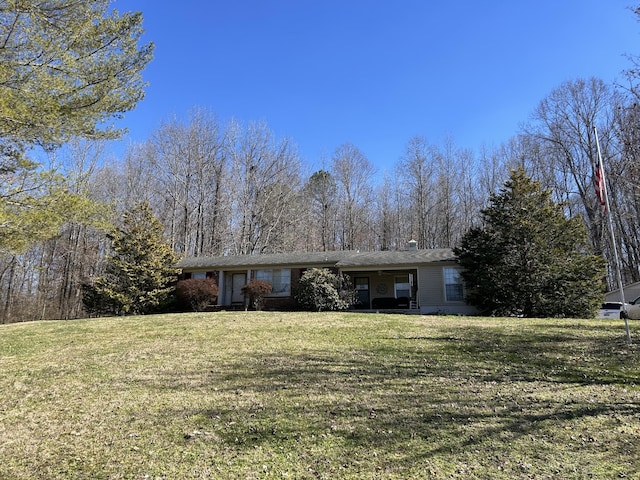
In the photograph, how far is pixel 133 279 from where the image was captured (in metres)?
Answer: 18.2

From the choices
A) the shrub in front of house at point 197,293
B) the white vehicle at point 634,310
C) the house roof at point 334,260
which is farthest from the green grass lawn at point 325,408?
the white vehicle at point 634,310

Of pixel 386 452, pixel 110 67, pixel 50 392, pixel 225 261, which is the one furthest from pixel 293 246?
pixel 386 452

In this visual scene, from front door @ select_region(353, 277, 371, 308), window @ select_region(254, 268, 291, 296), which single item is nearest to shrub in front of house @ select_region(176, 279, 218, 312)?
window @ select_region(254, 268, 291, 296)

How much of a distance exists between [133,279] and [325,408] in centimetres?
1583

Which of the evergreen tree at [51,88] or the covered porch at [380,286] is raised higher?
the evergreen tree at [51,88]

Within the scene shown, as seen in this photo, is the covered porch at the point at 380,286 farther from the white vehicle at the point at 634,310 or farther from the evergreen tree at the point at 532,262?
the white vehicle at the point at 634,310

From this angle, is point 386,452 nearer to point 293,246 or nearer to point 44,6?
point 44,6

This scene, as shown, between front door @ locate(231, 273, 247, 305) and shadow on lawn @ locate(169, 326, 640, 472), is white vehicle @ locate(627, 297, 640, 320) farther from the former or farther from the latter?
front door @ locate(231, 273, 247, 305)

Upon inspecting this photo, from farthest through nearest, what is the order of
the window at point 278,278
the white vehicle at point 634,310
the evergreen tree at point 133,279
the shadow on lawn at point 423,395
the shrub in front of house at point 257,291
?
the window at point 278,278, the shrub in front of house at point 257,291, the evergreen tree at point 133,279, the white vehicle at point 634,310, the shadow on lawn at point 423,395

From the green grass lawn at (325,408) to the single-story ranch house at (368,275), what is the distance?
29.1ft

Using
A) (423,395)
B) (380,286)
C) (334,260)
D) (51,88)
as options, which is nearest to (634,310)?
(380,286)

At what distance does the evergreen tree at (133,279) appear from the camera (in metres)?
18.0

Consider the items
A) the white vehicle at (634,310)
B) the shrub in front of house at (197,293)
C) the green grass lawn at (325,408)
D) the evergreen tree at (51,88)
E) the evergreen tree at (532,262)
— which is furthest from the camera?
the shrub in front of house at (197,293)

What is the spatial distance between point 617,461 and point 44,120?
34.1 ft
